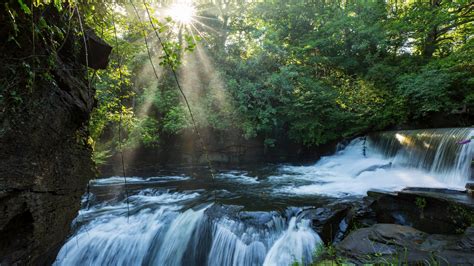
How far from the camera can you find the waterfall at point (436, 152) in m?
6.64

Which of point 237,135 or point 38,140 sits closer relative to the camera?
point 38,140

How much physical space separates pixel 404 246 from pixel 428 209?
180 cm

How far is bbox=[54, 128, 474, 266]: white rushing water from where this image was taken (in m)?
4.61

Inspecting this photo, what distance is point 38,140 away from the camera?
270cm

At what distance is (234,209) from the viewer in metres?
5.77

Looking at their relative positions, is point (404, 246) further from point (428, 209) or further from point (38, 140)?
point (38, 140)

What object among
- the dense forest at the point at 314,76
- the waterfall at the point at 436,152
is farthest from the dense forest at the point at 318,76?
the waterfall at the point at 436,152

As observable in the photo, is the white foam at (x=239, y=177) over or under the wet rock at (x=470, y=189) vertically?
over

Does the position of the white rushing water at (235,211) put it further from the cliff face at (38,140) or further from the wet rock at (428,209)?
the wet rock at (428,209)

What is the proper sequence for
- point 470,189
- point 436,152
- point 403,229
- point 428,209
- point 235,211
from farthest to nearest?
point 436,152 → point 235,211 → point 470,189 → point 428,209 → point 403,229

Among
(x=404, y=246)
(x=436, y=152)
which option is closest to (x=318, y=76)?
(x=436, y=152)

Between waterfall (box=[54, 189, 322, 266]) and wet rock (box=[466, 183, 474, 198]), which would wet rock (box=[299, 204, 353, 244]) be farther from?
wet rock (box=[466, 183, 474, 198])

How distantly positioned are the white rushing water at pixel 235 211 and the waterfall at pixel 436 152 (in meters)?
0.02

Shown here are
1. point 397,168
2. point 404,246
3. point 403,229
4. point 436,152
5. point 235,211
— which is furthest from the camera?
point 397,168
